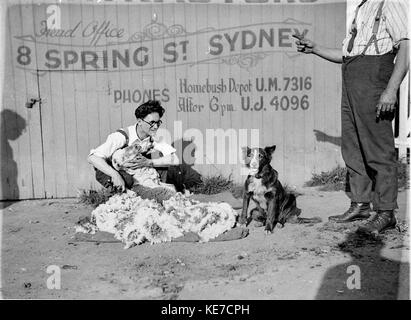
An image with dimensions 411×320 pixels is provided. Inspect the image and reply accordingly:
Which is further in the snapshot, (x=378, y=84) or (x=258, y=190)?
(x=258, y=190)

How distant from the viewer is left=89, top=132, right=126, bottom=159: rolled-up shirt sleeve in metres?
5.17

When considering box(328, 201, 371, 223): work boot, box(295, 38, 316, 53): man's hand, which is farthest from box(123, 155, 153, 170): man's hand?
box(328, 201, 371, 223): work boot

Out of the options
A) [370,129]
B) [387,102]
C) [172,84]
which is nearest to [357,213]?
[370,129]

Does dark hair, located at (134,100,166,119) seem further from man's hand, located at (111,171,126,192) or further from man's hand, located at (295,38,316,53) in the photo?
man's hand, located at (295,38,316,53)

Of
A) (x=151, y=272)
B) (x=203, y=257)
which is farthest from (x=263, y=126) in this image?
(x=151, y=272)

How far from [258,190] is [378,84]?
5.40 ft

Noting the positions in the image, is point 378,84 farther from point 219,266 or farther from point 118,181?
point 118,181

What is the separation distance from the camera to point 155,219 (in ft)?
15.8

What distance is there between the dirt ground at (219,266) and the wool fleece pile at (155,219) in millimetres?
131

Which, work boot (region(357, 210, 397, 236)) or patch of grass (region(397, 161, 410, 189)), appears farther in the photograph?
patch of grass (region(397, 161, 410, 189))

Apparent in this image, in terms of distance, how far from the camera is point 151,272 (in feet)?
13.2

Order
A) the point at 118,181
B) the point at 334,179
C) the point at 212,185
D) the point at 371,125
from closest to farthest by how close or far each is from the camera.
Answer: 1. the point at 371,125
2. the point at 118,181
3. the point at 212,185
4. the point at 334,179
